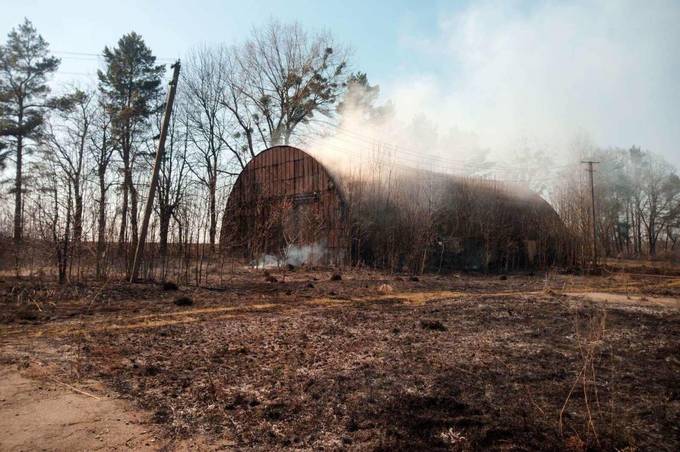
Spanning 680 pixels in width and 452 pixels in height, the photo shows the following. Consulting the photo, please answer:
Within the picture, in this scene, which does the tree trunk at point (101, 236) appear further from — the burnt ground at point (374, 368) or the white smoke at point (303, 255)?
the white smoke at point (303, 255)

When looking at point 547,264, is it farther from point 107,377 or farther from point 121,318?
point 107,377

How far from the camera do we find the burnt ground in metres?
3.12

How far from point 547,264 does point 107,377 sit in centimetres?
2186

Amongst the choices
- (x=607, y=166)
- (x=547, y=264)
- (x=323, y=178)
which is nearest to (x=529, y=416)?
(x=323, y=178)

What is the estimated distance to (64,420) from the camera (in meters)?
3.33

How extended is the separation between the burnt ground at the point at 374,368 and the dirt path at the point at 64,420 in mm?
172

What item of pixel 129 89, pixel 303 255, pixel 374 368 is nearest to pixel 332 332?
pixel 374 368

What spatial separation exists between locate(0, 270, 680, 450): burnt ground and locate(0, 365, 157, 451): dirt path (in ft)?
0.56

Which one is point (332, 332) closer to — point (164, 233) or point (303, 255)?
point (164, 233)

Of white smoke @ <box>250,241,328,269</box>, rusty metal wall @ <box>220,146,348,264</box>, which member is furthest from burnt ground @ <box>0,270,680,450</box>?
white smoke @ <box>250,241,328,269</box>

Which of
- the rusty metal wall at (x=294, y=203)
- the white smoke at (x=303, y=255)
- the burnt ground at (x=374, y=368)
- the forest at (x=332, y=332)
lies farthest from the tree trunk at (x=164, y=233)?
the white smoke at (x=303, y=255)

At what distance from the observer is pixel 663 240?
170 feet

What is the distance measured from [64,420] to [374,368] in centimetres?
276

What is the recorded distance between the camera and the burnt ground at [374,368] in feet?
10.2
